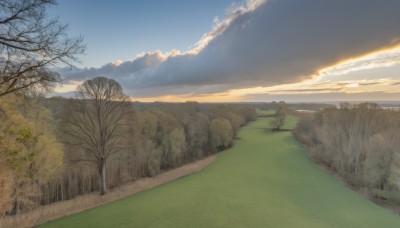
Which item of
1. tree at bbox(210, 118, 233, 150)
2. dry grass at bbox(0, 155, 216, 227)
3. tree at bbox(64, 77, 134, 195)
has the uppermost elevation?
tree at bbox(64, 77, 134, 195)

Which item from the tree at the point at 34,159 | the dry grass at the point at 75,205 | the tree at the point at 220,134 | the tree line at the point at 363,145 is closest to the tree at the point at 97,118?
the dry grass at the point at 75,205

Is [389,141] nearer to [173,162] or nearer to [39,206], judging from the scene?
[173,162]

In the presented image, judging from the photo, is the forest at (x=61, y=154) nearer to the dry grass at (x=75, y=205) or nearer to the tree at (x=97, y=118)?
the tree at (x=97, y=118)

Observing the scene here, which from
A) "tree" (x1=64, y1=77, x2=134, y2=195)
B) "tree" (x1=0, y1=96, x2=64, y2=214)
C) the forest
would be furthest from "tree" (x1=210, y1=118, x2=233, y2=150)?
"tree" (x1=0, y1=96, x2=64, y2=214)

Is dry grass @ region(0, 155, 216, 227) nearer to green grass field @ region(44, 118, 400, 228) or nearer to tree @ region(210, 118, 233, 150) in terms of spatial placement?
green grass field @ region(44, 118, 400, 228)

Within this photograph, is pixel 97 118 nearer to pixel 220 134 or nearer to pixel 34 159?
pixel 34 159
